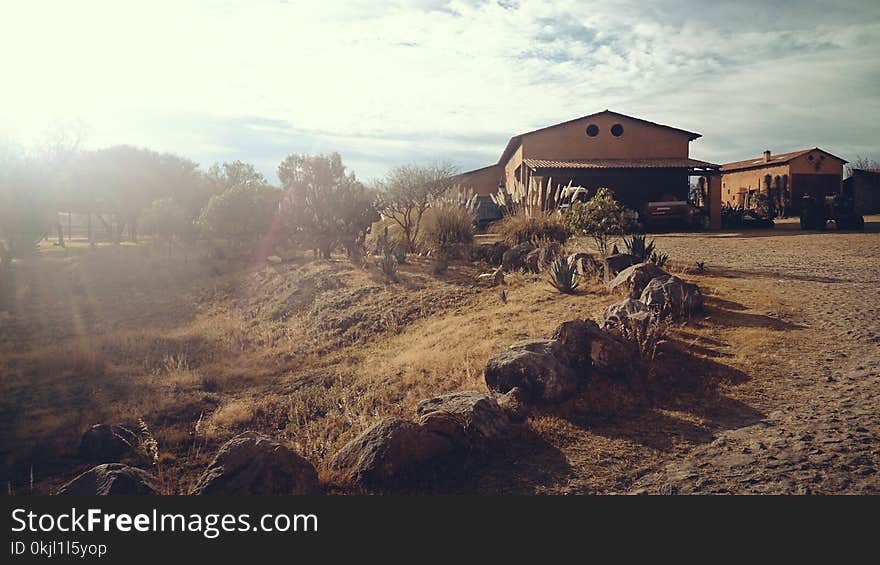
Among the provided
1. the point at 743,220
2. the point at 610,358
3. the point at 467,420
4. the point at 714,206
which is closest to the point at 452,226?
the point at 610,358

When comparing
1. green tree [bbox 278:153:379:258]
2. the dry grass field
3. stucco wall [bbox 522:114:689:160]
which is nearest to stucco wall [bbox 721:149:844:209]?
stucco wall [bbox 522:114:689:160]

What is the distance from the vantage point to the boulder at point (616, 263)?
456 inches

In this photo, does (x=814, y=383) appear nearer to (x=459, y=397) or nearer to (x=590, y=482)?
(x=590, y=482)

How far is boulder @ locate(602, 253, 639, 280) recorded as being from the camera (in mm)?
11594

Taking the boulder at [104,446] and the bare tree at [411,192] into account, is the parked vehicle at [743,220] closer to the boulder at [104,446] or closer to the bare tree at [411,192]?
the bare tree at [411,192]

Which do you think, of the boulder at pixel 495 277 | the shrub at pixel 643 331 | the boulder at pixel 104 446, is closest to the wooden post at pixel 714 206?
the boulder at pixel 495 277

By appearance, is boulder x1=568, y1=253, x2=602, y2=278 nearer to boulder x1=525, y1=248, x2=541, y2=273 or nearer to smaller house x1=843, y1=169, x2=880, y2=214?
boulder x1=525, y1=248, x2=541, y2=273

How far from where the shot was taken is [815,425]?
4.92 meters

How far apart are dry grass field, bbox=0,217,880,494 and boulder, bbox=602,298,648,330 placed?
0.61m

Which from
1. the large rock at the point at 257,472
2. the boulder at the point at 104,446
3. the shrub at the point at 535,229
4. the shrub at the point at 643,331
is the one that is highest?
the shrub at the point at 535,229

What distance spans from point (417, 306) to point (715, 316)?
19.0ft

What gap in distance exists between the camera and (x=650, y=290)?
879 centimetres

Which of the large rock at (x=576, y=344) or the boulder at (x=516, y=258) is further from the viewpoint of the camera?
the boulder at (x=516, y=258)

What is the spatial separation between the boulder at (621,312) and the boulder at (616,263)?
3267 mm
